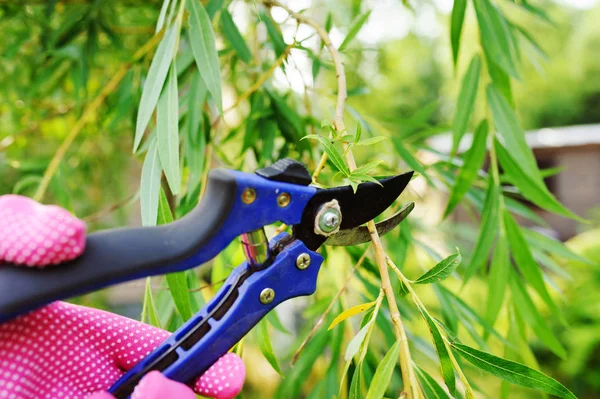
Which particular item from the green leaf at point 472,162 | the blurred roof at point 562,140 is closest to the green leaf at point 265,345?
the green leaf at point 472,162

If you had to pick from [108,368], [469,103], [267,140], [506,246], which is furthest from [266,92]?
[108,368]

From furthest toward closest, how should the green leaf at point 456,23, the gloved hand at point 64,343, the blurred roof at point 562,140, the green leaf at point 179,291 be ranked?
the blurred roof at point 562,140 < the green leaf at point 456,23 < the green leaf at point 179,291 < the gloved hand at point 64,343

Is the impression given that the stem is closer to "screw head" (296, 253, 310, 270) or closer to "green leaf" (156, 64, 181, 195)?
"screw head" (296, 253, 310, 270)

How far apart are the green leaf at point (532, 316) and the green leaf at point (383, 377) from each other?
403 mm

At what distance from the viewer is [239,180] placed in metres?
0.32

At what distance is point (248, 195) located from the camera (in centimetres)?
33

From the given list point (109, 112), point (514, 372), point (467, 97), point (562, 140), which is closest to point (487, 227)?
point (467, 97)

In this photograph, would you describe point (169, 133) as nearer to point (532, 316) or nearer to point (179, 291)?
point (179, 291)

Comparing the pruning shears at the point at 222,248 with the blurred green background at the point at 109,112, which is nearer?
the pruning shears at the point at 222,248

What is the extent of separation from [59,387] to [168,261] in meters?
0.12

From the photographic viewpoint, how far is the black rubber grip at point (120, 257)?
0.29 meters

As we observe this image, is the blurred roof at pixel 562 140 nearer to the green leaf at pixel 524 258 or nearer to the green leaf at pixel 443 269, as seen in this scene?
the green leaf at pixel 524 258

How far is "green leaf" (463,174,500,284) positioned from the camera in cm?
69

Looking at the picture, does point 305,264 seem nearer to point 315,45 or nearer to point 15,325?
point 15,325
